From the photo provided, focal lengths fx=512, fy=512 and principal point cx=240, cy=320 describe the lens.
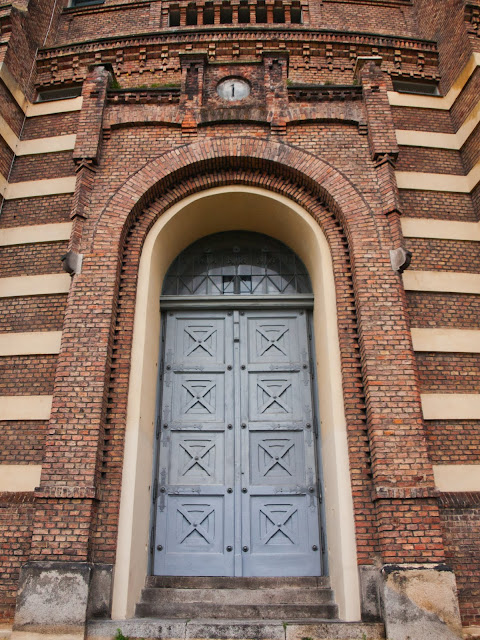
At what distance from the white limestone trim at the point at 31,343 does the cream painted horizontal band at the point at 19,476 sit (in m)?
1.62

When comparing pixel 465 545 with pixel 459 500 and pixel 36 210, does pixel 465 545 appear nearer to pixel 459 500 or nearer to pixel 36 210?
pixel 459 500

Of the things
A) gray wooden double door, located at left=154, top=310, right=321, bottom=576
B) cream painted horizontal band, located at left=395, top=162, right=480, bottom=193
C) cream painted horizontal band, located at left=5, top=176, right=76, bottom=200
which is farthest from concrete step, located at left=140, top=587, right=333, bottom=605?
cream painted horizontal band, located at left=5, top=176, right=76, bottom=200

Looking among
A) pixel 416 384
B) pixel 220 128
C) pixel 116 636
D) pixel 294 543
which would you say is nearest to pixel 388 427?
pixel 416 384

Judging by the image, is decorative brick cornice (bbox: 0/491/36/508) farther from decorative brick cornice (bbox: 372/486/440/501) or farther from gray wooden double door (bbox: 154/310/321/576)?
decorative brick cornice (bbox: 372/486/440/501)

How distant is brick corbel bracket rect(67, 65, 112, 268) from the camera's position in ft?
24.5

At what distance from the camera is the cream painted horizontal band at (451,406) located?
7020 mm

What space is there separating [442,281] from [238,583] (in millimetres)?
5239

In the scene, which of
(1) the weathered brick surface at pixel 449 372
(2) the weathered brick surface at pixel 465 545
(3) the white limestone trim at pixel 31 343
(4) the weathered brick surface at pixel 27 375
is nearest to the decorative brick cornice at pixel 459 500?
(2) the weathered brick surface at pixel 465 545

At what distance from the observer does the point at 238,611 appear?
20.4 ft

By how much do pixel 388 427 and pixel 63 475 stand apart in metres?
4.01

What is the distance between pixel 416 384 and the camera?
6.56m

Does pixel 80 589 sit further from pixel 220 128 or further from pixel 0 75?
pixel 0 75

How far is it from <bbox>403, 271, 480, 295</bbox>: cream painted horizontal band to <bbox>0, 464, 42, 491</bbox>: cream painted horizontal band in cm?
591

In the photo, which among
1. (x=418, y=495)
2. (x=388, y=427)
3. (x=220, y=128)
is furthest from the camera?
(x=220, y=128)
